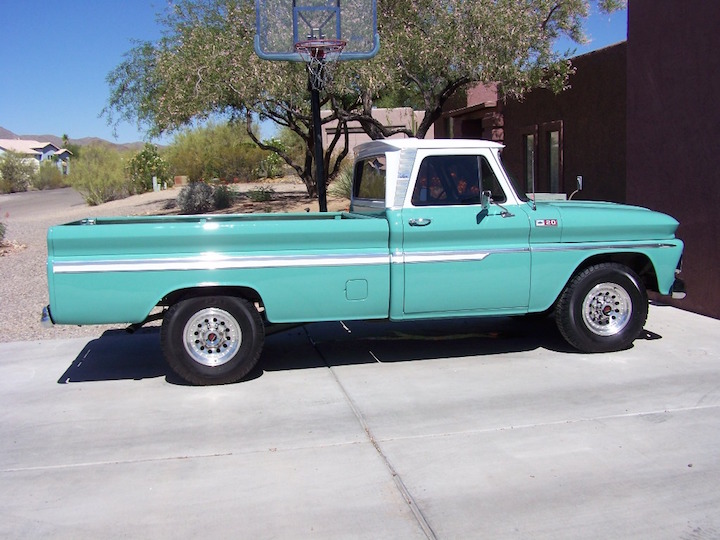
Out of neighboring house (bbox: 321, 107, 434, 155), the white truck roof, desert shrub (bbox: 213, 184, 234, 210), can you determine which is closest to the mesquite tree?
desert shrub (bbox: 213, 184, 234, 210)

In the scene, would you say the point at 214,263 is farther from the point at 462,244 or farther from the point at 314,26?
the point at 314,26

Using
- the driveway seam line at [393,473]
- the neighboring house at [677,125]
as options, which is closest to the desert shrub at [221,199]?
the neighboring house at [677,125]

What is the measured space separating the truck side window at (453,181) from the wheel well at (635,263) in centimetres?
109

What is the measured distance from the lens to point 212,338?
665cm

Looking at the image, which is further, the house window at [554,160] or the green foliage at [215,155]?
the green foliage at [215,155]

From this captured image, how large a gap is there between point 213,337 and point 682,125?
6.16m

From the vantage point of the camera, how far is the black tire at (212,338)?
654 centimetres

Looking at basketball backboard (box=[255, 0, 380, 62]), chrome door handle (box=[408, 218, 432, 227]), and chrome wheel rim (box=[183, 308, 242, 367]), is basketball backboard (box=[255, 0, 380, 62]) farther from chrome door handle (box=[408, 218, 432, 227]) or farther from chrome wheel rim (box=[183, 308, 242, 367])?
chrome wheel rim (box=[183, 308, 242, 367])

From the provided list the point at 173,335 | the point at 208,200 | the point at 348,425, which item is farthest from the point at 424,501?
the point at 208,200

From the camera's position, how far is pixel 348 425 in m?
5.73

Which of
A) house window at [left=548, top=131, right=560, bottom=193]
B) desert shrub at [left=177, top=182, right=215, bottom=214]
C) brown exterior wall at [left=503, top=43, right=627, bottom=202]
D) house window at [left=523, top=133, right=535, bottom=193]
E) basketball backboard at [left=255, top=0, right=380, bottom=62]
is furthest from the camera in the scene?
desert shrub at [left=177, top=182, right=215, bottom=214]

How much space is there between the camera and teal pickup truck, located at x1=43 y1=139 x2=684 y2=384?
639cm

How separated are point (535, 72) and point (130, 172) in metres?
25.3

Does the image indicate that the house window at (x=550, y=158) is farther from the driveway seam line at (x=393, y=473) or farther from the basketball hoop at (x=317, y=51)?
the driveway seam line at (x=393, y=473)
